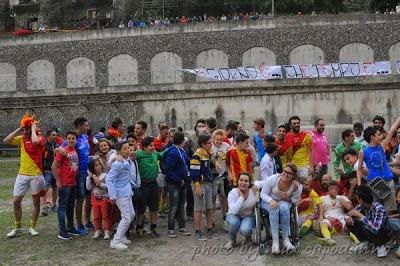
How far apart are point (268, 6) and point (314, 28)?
977cm

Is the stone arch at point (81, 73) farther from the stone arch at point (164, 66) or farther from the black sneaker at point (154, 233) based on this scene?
the black sneaker at point (154, 233)

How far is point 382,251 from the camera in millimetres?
7633

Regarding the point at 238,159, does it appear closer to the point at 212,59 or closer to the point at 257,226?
the point at 257,226

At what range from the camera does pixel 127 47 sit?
33.5 metres

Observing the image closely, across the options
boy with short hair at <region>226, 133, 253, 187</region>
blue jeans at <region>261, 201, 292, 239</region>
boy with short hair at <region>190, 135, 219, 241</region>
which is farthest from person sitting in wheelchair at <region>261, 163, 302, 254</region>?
boy with short hair at <region>190, 135, 219, 241</region>

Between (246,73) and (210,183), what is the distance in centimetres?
2006

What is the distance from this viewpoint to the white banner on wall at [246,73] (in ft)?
92.6

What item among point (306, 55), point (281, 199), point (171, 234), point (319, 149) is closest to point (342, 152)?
point (319, 149)

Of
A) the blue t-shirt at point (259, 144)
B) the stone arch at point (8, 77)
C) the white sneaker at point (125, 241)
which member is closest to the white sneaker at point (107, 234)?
the white sneaker at point (125, 241)

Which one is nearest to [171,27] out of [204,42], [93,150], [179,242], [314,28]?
[204,42]

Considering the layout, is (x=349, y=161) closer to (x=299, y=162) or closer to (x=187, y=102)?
(x=299, y=162)

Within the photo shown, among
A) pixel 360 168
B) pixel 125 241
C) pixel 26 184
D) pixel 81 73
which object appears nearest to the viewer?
pixel 360 168

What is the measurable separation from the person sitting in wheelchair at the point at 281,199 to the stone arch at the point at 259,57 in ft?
80.6

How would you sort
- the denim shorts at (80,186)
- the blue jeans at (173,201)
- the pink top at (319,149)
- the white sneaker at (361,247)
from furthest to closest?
the pink top at (319,149) < the denim shorts at (80,186) < the blue jeans at (173,201) < the white sneaker at (361,247)
